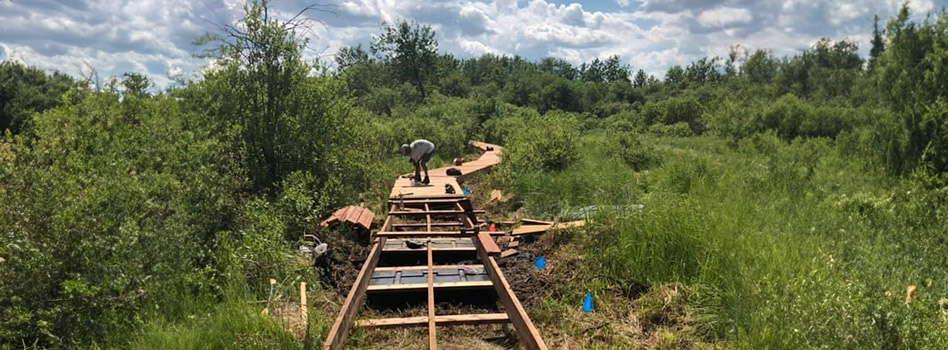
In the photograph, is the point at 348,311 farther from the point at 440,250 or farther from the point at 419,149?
the point at 419,149

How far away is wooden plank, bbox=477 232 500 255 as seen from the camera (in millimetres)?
5539

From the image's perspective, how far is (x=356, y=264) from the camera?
616 centimetres

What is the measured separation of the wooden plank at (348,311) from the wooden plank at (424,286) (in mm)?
133

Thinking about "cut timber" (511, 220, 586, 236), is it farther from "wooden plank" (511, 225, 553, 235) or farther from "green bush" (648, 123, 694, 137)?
"green bush" (648, 123, 694, 137)

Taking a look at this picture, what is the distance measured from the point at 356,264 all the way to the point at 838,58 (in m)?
49.0

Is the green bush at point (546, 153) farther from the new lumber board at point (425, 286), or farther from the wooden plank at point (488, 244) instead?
the new lumber board at point (425, 286)

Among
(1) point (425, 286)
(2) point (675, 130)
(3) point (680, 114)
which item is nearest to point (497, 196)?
(1) point (425, 286)

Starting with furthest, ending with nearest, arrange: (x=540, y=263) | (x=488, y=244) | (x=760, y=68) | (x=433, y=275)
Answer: (x=760, y=68)
(x=540, y=263)
(x=488, y=244)
(x=433, y=275)

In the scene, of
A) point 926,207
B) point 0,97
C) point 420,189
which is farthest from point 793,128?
point 0,97

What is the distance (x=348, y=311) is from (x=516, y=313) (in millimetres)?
1269

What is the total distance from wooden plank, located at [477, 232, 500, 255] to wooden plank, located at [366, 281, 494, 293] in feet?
1.63

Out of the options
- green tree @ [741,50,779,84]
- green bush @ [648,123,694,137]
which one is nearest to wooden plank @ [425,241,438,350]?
green bush @ [648,123,694,137]

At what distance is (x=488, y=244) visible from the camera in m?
5.80

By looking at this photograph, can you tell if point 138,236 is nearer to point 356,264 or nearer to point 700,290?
point 356,264
